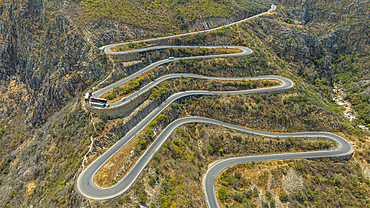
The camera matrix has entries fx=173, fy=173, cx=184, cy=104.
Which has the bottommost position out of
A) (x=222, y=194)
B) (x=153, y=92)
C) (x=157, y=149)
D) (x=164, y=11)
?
(x=222, y=194)

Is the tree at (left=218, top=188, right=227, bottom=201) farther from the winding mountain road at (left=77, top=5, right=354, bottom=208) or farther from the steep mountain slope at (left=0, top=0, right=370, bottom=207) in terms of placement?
the steep mountain slope at (left=0, top=0, right=370, bottom=207)

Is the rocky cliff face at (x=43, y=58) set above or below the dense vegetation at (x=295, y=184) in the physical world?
above

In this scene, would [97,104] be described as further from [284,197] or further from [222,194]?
[284,197]

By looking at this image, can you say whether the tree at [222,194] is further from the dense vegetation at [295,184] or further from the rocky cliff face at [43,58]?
the rocky cliff face at [43,58]

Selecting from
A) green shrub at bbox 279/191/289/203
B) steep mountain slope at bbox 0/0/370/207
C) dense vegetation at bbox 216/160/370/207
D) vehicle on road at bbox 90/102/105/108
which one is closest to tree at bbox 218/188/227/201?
dense vegetation at bbox 216/160/370/207

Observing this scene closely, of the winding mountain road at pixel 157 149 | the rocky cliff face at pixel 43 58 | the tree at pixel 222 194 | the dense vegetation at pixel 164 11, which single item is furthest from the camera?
the dense vegetation at pixel 164 11

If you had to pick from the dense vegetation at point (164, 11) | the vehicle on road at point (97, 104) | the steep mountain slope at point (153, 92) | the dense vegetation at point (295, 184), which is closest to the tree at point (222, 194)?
the dense vegetation at point (295, 184)

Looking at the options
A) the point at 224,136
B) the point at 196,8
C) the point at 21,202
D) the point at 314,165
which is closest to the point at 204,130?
the point at 224,136

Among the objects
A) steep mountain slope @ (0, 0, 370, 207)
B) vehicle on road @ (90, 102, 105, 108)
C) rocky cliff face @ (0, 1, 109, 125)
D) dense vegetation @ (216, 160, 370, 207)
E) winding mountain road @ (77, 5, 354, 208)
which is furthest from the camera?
rocky cliff face @ (0, 1, 109, 125)

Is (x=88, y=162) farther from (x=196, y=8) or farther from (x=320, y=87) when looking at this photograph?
(x=320, y=87)

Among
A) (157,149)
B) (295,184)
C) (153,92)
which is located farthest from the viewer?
(153,92)

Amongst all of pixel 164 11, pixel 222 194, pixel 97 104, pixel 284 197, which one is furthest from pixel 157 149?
pixel 164 11
